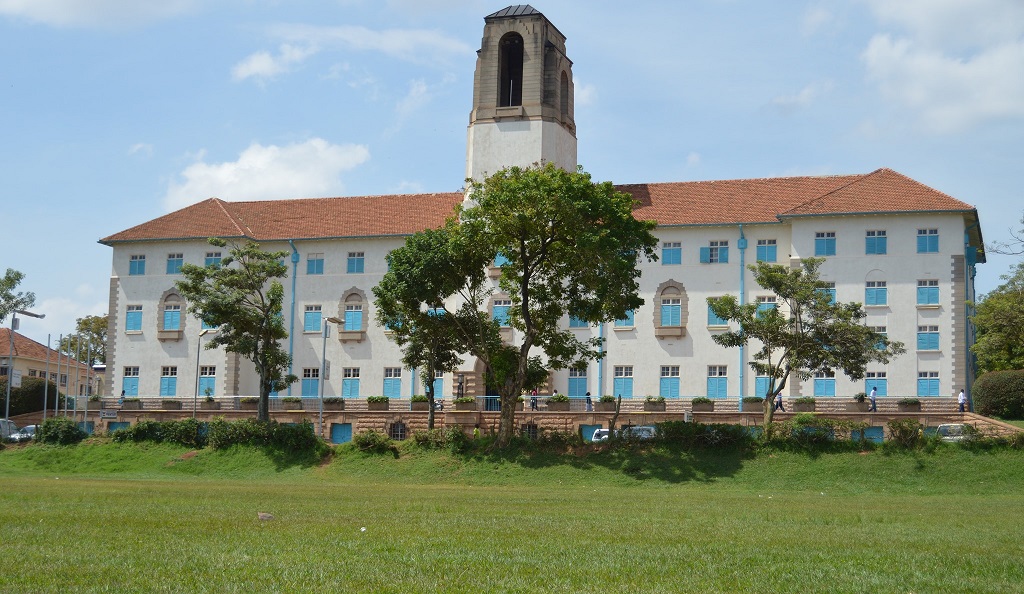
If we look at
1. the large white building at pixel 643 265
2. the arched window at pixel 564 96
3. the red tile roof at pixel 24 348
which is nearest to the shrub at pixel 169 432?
the large white building at pixel 643 265

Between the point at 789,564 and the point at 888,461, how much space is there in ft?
84.6

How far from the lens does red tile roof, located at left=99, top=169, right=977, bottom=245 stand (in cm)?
5403

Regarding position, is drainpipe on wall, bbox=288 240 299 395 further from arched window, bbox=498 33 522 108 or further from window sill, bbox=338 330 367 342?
arched window, bbox=498 33 522 108

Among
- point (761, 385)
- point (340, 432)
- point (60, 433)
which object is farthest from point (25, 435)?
point (761, 385)

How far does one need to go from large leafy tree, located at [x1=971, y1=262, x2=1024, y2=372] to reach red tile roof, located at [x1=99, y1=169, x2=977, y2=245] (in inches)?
165

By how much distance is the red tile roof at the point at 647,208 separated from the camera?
5403cm

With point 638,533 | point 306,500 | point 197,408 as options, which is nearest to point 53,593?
point 638,533

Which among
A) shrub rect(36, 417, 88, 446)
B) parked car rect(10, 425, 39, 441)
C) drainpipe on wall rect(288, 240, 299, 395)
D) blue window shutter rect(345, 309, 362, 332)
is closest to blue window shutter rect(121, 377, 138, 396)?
parked car rect(10, 425, 39, 441)

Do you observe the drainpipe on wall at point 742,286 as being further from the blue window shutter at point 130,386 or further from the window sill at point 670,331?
the blue window shutter at point 130,386

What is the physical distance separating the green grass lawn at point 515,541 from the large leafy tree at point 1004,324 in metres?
15.5

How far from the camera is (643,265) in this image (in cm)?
5697

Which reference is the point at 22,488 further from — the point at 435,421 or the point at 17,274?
the point at 17,274

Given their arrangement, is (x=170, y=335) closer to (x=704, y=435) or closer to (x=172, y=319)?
(x=172, y=319)

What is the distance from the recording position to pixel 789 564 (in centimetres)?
1272
